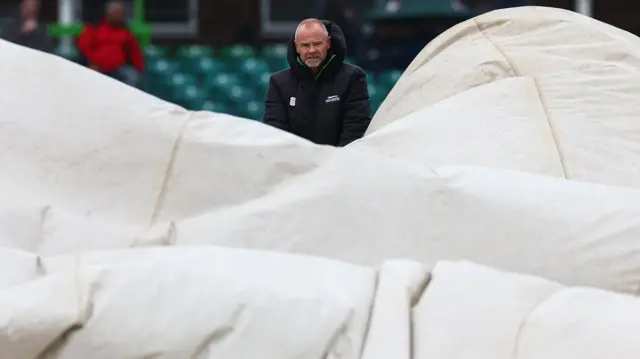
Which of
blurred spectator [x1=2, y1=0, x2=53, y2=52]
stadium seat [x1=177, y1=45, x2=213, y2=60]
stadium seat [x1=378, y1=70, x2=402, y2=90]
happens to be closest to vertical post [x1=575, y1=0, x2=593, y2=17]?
stadium seat [x1=378, y1=70, x2=402, y2=90]

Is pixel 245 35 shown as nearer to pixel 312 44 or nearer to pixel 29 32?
pixel 29 32

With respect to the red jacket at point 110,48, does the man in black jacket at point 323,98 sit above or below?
above

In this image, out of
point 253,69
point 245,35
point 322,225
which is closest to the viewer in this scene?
point 322,225

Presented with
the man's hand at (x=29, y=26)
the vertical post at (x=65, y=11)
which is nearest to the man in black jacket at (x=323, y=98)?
the man's hand at (x=29, y=26)

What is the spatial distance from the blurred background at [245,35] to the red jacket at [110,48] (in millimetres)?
219

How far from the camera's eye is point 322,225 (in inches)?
129

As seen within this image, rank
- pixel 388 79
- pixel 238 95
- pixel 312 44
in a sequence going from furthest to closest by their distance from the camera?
pixel 238 95
pixel 388 79
pixel 312 44

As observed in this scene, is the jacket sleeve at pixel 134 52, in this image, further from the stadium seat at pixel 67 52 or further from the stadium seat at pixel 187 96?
the stadium seat at pixel 187 96

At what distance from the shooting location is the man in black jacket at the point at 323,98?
5230mm

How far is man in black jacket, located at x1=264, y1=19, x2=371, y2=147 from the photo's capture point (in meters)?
5.23

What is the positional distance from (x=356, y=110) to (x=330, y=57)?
0.26 meters

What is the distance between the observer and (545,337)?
8.96ft

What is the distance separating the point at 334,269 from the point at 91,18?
10498 millimetres

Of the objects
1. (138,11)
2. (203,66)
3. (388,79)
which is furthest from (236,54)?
(388,79)
